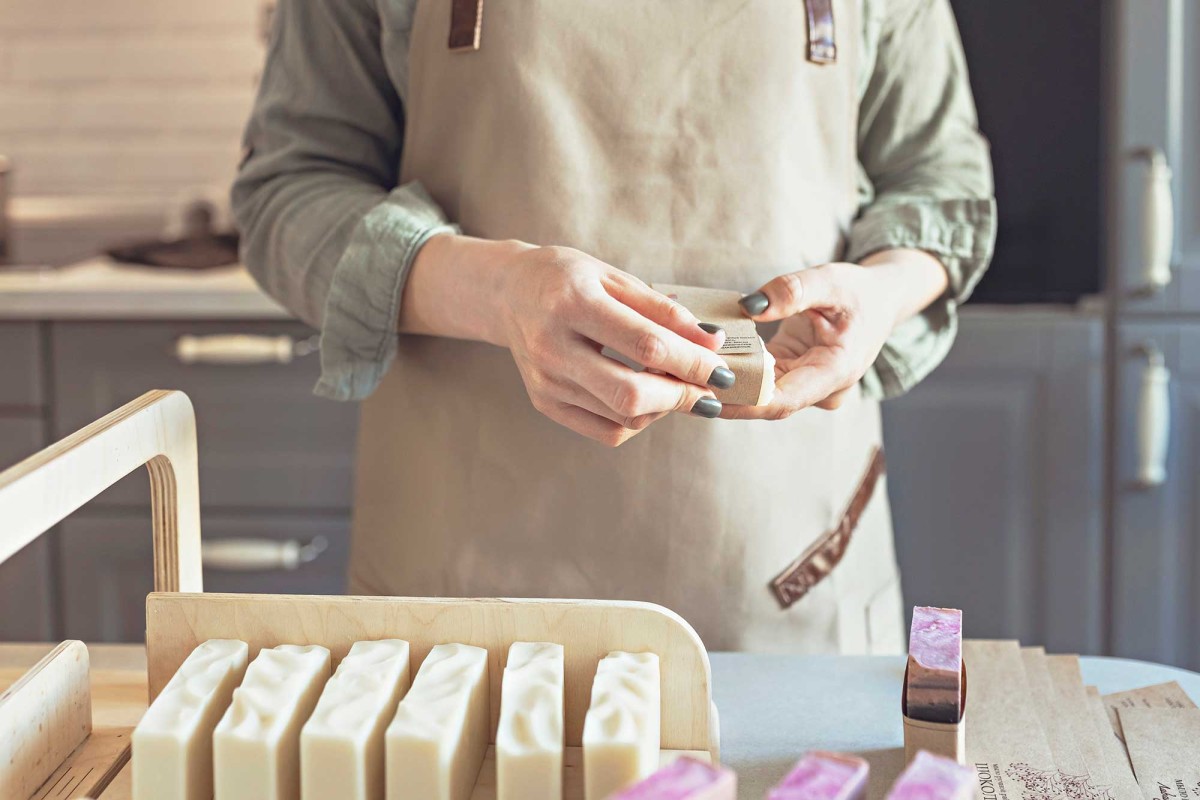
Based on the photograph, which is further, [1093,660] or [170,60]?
[170,60]

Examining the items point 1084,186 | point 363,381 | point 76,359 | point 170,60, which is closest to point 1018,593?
point 1084,186

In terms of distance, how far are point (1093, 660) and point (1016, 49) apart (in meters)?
1.36

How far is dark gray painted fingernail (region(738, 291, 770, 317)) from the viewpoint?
2.70ft

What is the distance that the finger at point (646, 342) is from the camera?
73 cm

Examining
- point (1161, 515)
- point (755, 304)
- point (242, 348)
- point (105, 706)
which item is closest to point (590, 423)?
point (755, 304)

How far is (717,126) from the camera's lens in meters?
0.98

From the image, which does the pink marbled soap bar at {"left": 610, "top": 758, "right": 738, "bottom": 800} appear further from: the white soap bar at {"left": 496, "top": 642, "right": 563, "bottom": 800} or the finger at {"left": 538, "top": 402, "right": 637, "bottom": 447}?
the finger at {"left": 538, "top": 402, "right": 637, "bottom": 447}

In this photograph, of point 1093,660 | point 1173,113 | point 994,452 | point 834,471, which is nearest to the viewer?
point 1093,660

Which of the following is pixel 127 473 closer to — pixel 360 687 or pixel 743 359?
pixel 360 687

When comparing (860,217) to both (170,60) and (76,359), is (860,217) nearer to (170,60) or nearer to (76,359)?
(76,359)

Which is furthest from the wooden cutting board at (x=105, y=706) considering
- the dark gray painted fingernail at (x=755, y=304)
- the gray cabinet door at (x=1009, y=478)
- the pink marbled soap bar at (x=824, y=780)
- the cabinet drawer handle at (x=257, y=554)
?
the gray cabinet door at (x=1009, y=478)

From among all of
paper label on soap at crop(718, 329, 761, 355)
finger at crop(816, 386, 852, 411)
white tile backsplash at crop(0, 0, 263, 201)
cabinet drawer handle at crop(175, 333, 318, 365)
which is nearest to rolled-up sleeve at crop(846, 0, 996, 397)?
finger at crop(816, 386, 852, 411)

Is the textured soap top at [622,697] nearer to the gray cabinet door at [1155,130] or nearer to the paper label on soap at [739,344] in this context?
the paper label on soap at [739,344]

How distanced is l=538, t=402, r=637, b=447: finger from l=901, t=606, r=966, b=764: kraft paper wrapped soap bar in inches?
9.2
